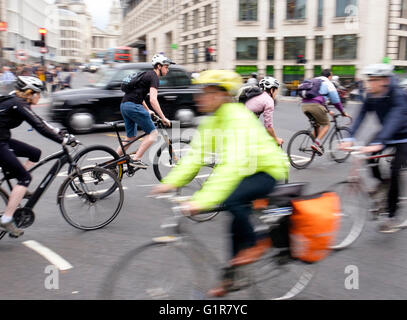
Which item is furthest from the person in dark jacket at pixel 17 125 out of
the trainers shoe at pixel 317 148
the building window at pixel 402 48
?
the building window at pixel 402 48

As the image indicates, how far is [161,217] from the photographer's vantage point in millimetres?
5250

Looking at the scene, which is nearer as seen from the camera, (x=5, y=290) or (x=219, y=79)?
(x=219, y=79)

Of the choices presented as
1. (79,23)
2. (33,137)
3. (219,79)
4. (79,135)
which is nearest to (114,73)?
(79,135)

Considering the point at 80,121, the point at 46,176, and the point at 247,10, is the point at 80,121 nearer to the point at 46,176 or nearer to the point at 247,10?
the point at 46,176

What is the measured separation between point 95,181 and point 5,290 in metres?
1.68

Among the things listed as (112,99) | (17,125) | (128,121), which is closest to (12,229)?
(17,125)

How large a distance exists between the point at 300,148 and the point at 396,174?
140 inches

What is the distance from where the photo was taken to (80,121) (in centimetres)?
1141

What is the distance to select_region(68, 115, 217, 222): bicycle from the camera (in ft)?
16.8

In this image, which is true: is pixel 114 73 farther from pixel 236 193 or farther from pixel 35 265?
pixel 236 193

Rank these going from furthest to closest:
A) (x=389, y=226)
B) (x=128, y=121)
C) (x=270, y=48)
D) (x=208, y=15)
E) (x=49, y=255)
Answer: (x=208, y=15)
(x=270, y=48)
(x=128, y=121)
(x=389, y=226)
(x=49, y=255)

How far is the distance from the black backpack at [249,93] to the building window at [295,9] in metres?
32.4

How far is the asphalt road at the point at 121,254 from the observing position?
3.41 meters
